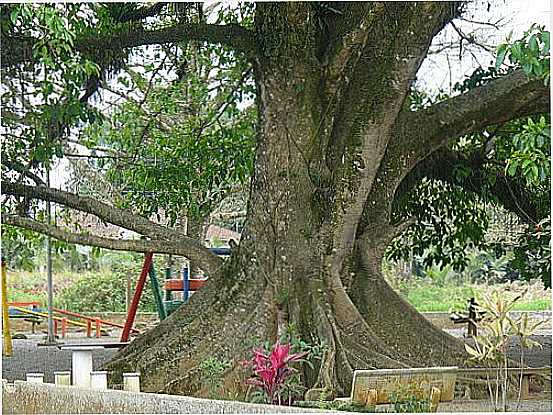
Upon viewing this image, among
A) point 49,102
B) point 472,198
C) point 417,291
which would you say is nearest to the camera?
point 49,102

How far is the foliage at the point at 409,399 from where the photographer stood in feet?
16.9

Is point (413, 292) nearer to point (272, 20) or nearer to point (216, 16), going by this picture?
point (216, 16)

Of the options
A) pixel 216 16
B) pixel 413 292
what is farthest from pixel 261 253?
pixel 413 292

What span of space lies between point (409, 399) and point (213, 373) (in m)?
1.16

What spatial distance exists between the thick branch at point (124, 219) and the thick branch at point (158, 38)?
83 cm

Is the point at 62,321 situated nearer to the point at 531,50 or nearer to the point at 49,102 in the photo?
the point at 49,102

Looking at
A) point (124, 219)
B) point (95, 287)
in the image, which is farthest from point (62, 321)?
point (124, 219)

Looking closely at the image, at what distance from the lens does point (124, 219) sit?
648 cm

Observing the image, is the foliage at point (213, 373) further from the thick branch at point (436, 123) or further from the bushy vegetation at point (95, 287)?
the bushy vegetation at point (95, 287)

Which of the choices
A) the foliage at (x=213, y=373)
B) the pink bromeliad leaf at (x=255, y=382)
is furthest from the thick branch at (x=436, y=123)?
the pink bromeliad leaf at (x=255, y=382)

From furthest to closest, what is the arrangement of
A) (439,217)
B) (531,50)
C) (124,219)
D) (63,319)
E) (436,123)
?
1. (63,319)
2. (439,217)
3. (436,123)
4. (124,219)
5. (531,50)

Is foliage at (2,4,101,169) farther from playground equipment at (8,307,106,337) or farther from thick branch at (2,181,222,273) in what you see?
playground equipment at (8,307,106,337)

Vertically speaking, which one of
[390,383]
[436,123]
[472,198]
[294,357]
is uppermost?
[436,123]

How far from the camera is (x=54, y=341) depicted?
976cm
